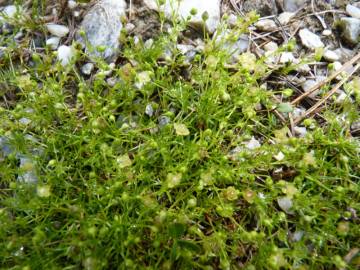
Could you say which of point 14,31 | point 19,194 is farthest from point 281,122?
point 14,31

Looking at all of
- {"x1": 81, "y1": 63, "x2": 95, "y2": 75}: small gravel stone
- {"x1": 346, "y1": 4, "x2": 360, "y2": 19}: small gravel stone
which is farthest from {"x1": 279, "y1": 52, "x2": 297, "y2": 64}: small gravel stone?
{"x1": 81, "y1": 63, "x2": 95, "y2": 75}: small gravel stone

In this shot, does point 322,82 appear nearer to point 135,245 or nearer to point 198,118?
point 198,118

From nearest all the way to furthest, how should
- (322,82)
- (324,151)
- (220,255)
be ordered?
(220,255), (324,151), (322,82)

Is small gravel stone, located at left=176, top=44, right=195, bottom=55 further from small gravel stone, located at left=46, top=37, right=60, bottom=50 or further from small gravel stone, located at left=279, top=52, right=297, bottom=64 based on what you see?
small gravel stone, located at left=46, top=37, right=60, bottom=50

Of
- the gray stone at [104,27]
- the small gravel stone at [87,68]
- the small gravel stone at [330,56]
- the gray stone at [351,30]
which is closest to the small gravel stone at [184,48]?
the gray stone at [104,27]

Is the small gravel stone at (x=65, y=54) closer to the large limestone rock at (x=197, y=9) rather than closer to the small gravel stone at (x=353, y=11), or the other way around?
the large limestone rock at (x=197, y=9)


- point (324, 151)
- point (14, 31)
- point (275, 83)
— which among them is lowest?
point (324, 151)
